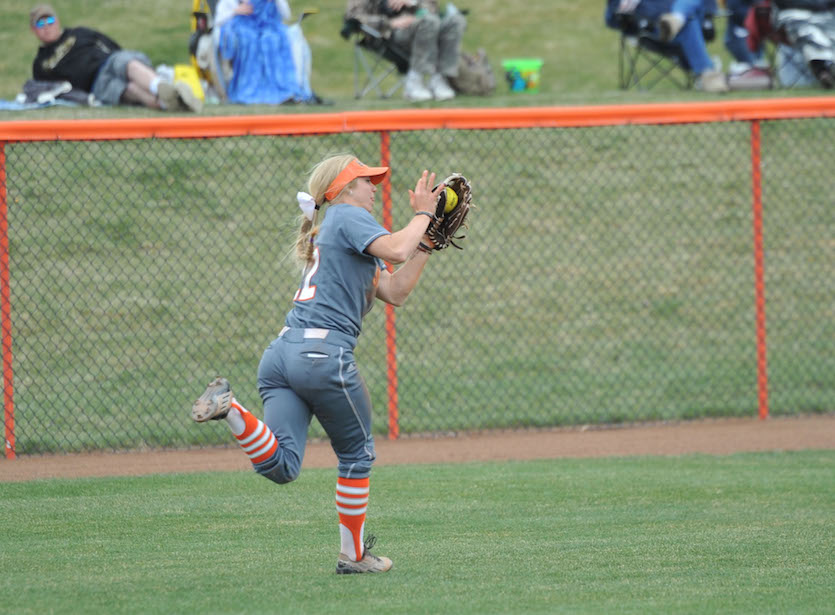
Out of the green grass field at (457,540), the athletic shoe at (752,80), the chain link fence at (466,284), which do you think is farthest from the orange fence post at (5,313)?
the athletic shoe at (752,80)

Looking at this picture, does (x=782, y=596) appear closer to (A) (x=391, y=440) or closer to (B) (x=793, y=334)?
(A) (x=391, y=440)

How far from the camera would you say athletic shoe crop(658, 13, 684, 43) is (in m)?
14.8

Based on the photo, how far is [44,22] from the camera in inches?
489

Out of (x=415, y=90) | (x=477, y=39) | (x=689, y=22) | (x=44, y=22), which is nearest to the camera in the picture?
(x=44, y=22)

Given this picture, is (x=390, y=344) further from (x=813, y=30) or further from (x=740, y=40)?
(x=740, y=40)

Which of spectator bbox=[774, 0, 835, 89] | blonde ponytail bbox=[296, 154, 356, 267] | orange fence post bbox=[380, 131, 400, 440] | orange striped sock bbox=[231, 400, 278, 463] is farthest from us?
spectator bbox=[774, 0, 835, 89]

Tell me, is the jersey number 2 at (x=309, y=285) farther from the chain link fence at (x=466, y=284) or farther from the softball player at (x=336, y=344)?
the chain link fence at (x=466, y=284)

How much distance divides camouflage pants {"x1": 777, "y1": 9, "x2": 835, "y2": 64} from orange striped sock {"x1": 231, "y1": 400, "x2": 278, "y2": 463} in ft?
40.4

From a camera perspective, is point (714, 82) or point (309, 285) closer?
point (309, 285)

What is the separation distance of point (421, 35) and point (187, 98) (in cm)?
339

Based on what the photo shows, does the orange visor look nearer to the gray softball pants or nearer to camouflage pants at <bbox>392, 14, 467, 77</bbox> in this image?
the gray softball pants

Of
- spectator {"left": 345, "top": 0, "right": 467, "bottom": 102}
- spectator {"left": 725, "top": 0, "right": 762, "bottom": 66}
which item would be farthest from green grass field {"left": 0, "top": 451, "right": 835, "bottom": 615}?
spectator {"left": 725, "top": 0, "right": 762, "bottom": 66}

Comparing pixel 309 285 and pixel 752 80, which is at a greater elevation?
pixel 309 285

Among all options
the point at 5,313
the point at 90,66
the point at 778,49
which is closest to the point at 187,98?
the point at 90,66
